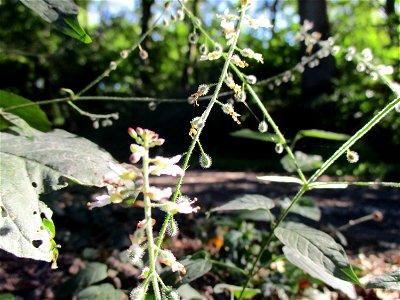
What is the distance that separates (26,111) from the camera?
1493mm

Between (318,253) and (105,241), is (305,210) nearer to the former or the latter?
(318,253)

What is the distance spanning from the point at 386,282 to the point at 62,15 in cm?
91

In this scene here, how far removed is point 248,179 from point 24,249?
625 centimetres

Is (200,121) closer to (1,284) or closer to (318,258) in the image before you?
(318,258)

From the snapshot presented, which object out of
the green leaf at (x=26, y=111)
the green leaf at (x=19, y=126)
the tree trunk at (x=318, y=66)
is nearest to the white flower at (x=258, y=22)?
the green leaf at (x=19, y=126)

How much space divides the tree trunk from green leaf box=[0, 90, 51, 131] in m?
8.22

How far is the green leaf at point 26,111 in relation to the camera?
145 cm

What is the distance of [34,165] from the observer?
3.31ft

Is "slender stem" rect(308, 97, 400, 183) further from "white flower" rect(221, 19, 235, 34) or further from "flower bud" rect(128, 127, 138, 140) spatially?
"flower bud" rect(128, 127, 138, 140)

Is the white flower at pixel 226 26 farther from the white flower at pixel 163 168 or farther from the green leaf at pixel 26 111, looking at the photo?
the green leaf at pixel 26 111

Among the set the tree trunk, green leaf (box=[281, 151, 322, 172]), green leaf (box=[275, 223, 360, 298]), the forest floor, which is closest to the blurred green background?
the tree trunk

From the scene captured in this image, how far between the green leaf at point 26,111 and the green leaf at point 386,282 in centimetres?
107

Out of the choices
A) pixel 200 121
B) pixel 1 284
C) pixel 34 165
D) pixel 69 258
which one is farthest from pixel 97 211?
pixel 200 121

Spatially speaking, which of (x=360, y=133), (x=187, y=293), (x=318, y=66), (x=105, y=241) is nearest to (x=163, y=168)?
(x=360, y=133)
